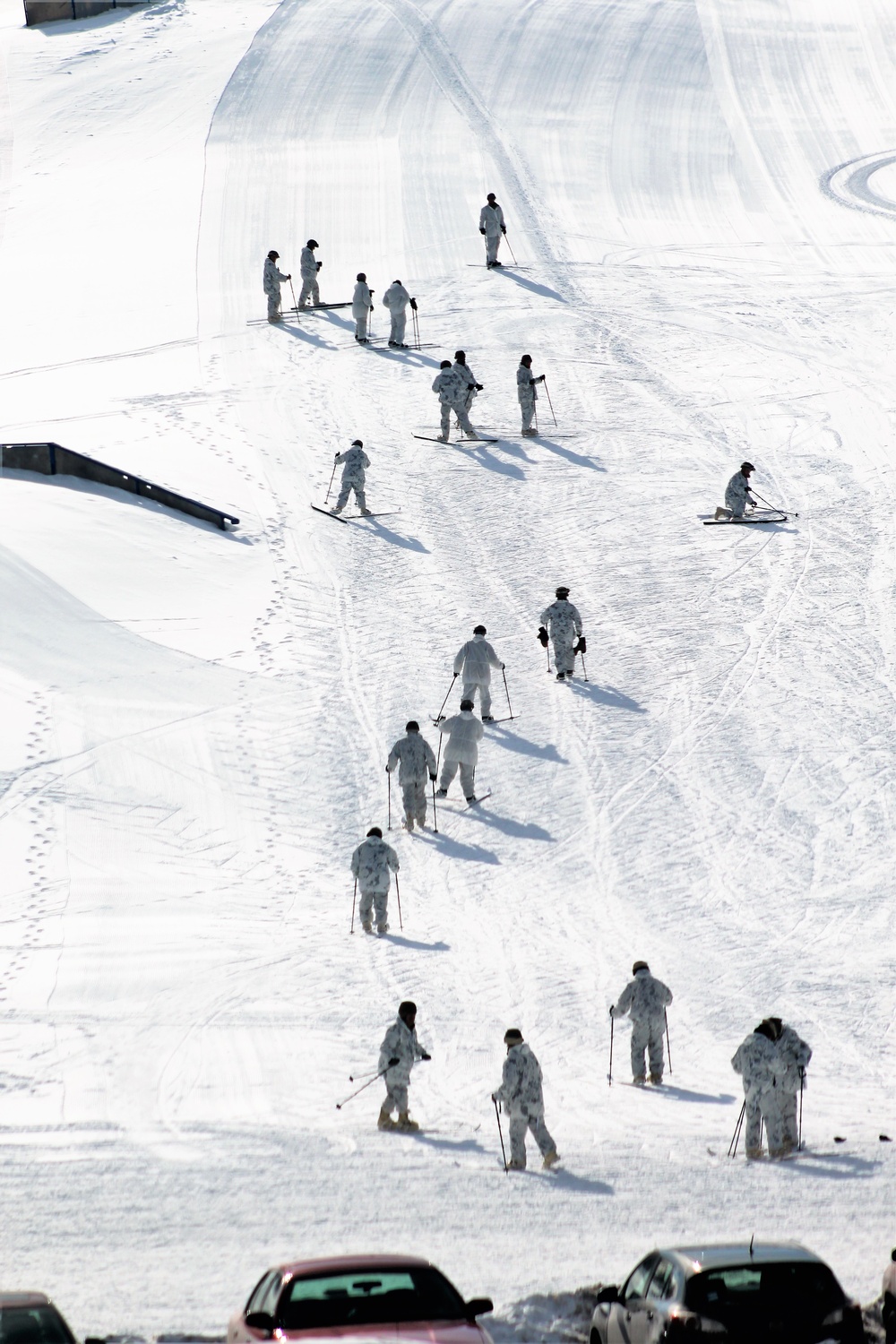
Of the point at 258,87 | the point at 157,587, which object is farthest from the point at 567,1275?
the point at 258,87

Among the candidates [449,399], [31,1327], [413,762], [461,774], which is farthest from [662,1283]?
[449,399]

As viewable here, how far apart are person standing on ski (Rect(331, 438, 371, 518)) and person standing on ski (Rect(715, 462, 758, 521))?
4840mm

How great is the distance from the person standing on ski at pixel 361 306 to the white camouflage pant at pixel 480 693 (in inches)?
470

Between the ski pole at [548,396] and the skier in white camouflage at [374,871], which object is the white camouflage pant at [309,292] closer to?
the ski pole at [548,396]

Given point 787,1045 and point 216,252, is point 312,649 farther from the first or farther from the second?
point 216,252

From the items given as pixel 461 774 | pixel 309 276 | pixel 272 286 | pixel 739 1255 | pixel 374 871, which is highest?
pixel 309 276

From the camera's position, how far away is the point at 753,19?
45.9 metres

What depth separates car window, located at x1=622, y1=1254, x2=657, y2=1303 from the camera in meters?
8.07

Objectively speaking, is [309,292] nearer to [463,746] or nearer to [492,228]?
[492,228]

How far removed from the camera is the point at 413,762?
707 inches

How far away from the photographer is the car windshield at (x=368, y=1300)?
754cm

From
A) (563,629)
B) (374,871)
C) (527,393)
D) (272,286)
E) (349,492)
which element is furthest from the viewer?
(272,286)

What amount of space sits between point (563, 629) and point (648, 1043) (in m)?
8.20

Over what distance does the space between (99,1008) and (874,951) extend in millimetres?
6342
